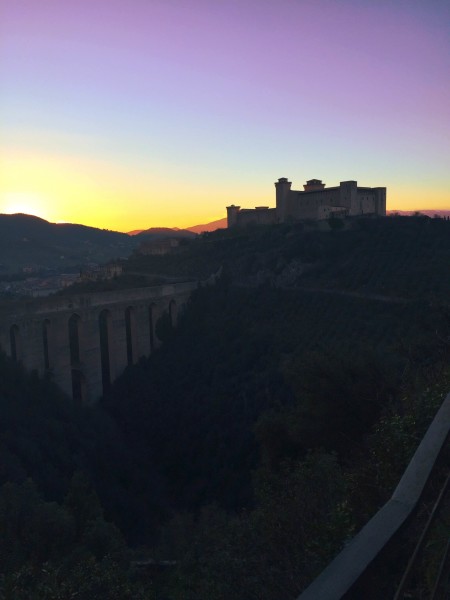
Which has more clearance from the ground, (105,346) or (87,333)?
(87,333)

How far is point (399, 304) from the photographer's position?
60.6ft

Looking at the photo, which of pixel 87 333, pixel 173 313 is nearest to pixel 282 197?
pixel 173 313

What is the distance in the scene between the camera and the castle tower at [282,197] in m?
35.2

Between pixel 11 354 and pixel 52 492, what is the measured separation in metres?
7.35

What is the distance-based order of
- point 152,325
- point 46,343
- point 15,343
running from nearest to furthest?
1. point 15,343
2. point 46,343
3. point 152,325

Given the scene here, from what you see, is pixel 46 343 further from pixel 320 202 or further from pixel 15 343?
pixel 320 202

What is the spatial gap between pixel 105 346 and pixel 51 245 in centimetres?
6002

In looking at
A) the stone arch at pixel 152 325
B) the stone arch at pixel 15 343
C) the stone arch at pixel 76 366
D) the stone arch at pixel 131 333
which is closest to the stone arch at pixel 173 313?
the stone arch at pixel 152 325

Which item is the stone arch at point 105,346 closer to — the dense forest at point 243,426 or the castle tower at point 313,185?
the dense forest at point 243,426

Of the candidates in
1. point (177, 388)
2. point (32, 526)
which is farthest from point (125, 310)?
point (32, 526)

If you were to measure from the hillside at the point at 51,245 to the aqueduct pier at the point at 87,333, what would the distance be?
4197 cm

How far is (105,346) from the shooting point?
23594 millimetres

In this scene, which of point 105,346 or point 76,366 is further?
point 105,346

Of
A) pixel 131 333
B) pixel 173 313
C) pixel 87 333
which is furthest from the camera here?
pixel 173 313
